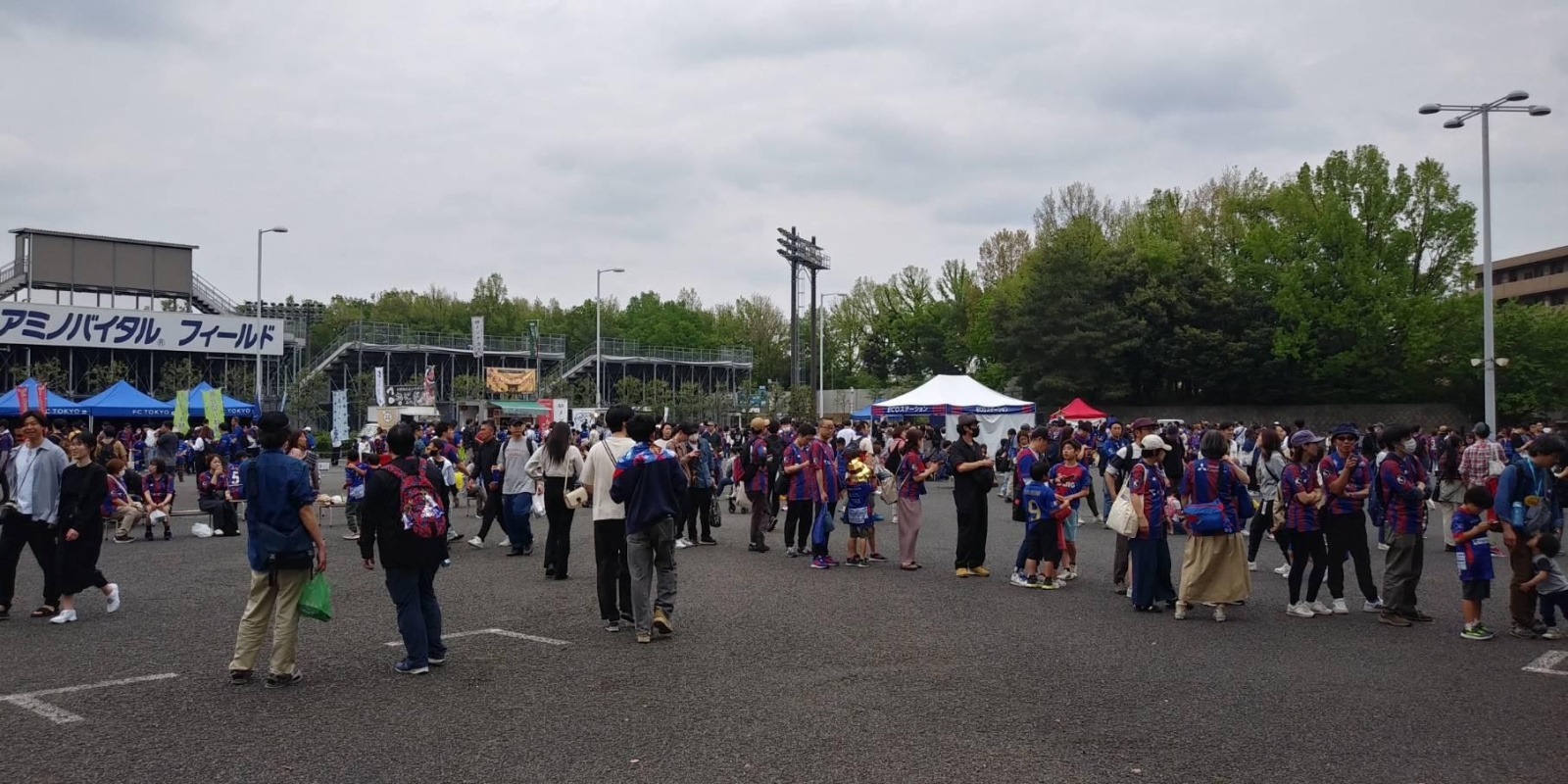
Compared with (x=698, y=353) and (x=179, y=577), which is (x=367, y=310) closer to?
(x=698, y=353)

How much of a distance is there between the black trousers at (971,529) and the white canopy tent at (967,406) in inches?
769

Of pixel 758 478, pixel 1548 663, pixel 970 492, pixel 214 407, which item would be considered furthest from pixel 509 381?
pixel 1548 663

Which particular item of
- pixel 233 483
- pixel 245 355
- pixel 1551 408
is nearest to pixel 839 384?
pixel 245 355

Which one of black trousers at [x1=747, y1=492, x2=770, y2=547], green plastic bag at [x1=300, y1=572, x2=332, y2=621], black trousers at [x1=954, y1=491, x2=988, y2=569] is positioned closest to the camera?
green plastic bag at [x1=300, y1=572, x2=332, y2=621]

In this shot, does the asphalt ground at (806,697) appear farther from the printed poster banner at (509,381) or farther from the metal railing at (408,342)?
the printed poster banner at (509,381)

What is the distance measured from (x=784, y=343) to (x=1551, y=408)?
52135 millimetres

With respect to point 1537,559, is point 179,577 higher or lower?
lower

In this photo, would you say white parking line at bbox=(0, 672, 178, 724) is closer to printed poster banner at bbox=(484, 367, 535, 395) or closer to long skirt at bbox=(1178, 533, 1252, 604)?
long skirt at bbox=(1178, 533, 1252, 604)

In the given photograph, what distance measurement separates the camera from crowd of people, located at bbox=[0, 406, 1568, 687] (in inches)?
273

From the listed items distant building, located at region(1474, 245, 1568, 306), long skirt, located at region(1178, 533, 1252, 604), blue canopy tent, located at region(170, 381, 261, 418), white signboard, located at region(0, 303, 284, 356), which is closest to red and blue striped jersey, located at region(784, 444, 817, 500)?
long skirt, located at region(1178, 533, 1252, 604)

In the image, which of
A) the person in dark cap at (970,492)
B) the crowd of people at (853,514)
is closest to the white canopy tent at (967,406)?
the crowd of people at (853,514)

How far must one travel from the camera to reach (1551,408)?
4297cm

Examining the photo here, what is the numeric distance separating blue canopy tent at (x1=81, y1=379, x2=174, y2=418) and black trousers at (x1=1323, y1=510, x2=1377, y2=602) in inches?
1386

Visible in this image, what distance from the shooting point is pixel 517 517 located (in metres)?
13.2
